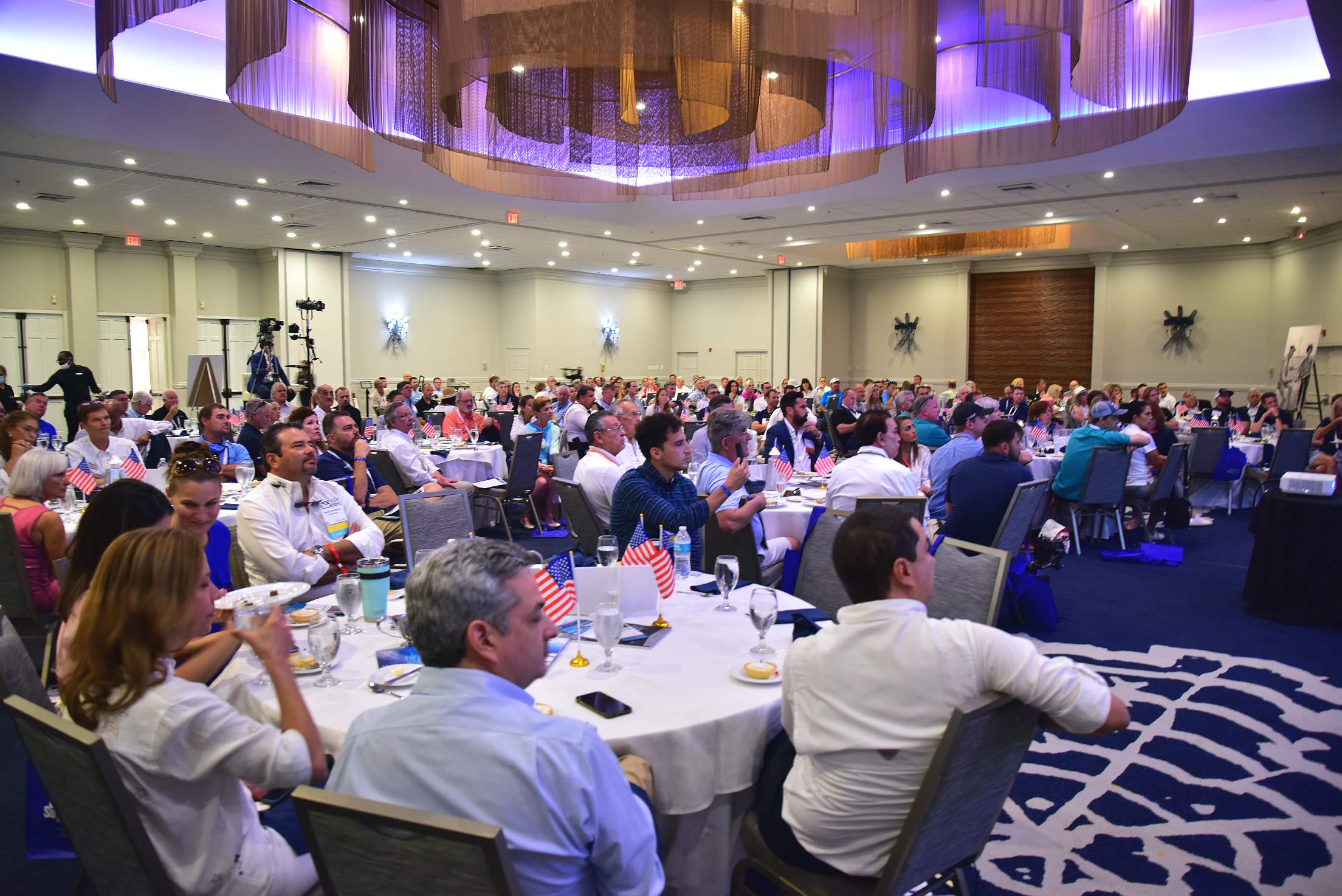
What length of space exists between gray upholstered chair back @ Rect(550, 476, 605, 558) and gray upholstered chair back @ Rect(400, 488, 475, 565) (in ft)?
2.63

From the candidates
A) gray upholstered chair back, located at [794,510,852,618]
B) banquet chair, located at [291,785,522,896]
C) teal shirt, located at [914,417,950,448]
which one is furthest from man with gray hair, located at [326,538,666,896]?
teal shirt, located at [914,417,950,448]

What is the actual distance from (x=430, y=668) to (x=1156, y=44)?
176 inches

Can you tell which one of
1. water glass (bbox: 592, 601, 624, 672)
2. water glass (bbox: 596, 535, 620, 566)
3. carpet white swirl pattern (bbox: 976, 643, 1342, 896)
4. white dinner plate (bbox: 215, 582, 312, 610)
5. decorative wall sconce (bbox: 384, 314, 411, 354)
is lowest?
carpet white swirl pattern (bbox: 976, 643, 1342, 896)

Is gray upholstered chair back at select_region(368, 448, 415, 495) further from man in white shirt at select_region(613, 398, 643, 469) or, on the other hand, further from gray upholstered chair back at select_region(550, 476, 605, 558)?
gray upholstered chair back at select_region(550, 476, 605, 558)

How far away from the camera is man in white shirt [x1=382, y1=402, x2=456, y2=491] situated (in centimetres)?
720

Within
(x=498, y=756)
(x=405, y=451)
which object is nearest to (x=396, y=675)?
(x=498, y=756)

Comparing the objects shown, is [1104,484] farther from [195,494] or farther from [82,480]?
[82,480]

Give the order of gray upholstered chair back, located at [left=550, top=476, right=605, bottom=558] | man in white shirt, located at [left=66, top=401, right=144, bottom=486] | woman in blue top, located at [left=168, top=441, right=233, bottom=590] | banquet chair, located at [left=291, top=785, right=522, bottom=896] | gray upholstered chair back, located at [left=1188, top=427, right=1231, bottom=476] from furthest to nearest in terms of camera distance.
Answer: gray upholstered chair back, located at [left=1188, top=427, right=1231, bottom=476] → man in white shirt, located at [left=66, top=401, right=144, bottom=486] → gray upholstered chair back, located at [left=550, top=476, right=605, bottom=558] → woman in blue top, located at [left=168, top=441, right=233, bottom=590] → banquet chair, located at [left=291, top=785, right=522, bottom=896]

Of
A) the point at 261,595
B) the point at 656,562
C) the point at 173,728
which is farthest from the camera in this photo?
the point at 656,562

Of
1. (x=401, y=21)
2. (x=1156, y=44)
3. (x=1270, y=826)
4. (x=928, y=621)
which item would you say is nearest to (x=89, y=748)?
(x=928, y=621)

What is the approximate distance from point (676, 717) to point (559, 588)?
29.0 inches

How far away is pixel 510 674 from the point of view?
4.83 feet

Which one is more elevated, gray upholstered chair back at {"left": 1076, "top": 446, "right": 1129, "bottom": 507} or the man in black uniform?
the man in black uniform

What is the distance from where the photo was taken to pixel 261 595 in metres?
2.82
